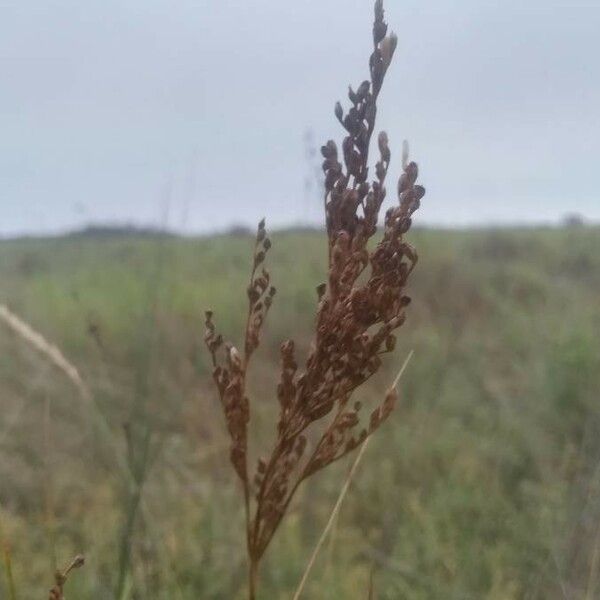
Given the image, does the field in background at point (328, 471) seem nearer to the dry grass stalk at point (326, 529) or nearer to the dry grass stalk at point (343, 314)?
the dry grass stalk at point (326, 529)


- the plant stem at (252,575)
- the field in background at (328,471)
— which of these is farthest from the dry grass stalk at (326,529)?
the field in background at (328,471)

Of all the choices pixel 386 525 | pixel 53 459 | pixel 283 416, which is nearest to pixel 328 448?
pixel 283 416

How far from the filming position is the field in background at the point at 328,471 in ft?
7.16

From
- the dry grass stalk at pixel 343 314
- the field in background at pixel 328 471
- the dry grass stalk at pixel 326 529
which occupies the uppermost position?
the dry grass stalk at pixel 343 314

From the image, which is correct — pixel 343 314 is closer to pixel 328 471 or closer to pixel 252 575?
pixel 252 575

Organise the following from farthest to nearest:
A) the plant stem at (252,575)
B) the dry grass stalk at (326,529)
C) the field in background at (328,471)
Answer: the field in background at (328,471), the dry grass stalk at (326,529), the plant stem at (252,575)

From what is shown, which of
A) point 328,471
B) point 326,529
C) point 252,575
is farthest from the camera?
point 328,471

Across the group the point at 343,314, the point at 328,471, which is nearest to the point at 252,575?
the point at 343,314

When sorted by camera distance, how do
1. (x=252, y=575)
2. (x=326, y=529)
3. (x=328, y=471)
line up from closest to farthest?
1. (x=252, y=575)
2. (x=326, y=529)
3. (x=328, y=471)

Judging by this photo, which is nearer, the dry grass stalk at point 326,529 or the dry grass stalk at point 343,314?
the dry grass stalk at point 343,314

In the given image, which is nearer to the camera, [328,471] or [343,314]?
[343,314]

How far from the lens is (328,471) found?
15.3ft

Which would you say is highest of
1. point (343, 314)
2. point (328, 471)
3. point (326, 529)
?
point (343, 314)

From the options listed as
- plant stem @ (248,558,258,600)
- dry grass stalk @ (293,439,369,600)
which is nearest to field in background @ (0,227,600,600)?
dry grass stalk @ (293,439,369,600)
